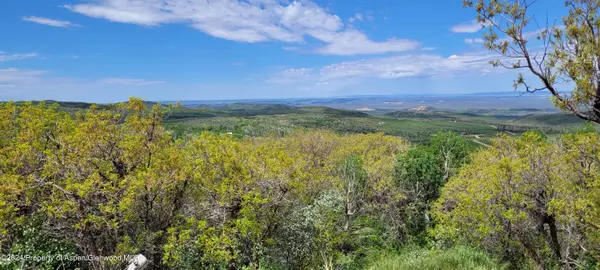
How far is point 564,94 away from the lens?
35.7 feet

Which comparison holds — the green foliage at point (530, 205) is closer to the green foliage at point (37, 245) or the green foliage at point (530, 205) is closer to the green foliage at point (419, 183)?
the green foliage at point (419, 183)

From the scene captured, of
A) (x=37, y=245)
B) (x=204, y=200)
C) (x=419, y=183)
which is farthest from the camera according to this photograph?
(x=419, y=183)

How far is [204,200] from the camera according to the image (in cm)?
2311

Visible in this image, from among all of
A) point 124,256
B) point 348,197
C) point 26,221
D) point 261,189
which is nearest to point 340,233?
point 348,197

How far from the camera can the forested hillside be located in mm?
17602

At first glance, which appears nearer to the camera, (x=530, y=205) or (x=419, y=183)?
(x=530, y=205)

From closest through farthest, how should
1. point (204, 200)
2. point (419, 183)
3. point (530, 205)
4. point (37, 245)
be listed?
point (37, 245), point (530, 205), point (204, 200), point (419, 183)

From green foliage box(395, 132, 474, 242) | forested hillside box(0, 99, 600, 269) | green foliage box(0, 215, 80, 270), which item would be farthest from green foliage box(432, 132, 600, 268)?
green foliage box(0, 215, 80, 270)

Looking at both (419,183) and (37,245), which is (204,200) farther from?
(419,183)

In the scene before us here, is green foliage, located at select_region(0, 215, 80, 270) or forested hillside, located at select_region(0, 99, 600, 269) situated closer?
green foliage, located at select_region(0, 215, 80, 270)

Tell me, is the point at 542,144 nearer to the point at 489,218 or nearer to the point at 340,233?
the point at 489,218

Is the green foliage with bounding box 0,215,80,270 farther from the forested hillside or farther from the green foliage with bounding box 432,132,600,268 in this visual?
the green foliage with bounding box 432,132,600,268

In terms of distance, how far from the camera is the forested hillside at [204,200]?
17.6 m

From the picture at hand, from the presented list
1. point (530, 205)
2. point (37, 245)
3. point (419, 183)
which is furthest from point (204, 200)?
point (419, 183)
